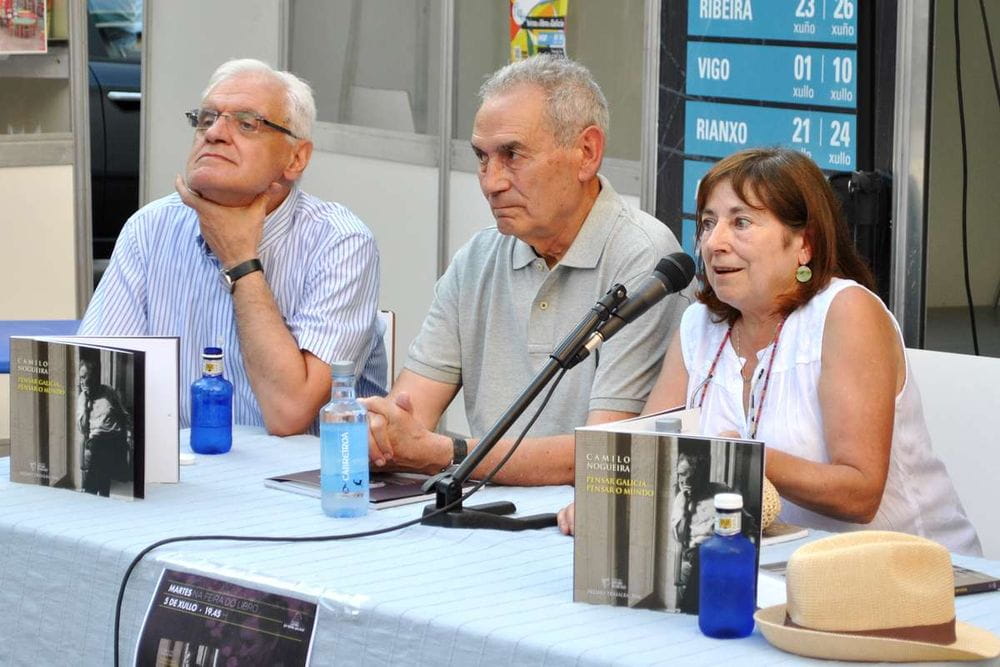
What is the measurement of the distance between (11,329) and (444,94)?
1898 mm

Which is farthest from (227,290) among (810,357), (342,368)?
(810,357)

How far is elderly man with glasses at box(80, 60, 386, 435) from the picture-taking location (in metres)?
2.99

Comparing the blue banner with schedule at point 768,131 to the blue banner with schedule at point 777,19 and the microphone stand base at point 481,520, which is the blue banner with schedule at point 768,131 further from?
the microphone stand base at point 481,520

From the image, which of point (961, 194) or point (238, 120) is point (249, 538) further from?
point (961, 194)

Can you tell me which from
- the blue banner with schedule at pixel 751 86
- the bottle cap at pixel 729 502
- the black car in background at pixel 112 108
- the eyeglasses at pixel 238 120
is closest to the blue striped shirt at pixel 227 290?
the eyeglasses at pixel 238 120

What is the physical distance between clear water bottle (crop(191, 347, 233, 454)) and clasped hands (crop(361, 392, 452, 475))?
0.31 m

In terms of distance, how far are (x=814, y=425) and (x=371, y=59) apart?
3764 mm

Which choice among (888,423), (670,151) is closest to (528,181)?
(888,423)

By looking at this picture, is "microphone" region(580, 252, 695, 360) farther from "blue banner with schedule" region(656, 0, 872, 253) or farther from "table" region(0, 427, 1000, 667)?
"blue banner with schedule" region(656, 0, 872, 253)

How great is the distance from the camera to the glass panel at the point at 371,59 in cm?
553

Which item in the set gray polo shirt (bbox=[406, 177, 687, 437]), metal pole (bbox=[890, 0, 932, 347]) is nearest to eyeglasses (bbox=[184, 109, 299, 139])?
gray polo shirt (bbox=[406, 177, 687, 437])

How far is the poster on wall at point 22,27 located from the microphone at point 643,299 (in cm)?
415

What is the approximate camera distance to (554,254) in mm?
2867

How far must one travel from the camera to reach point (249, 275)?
2.99 m
